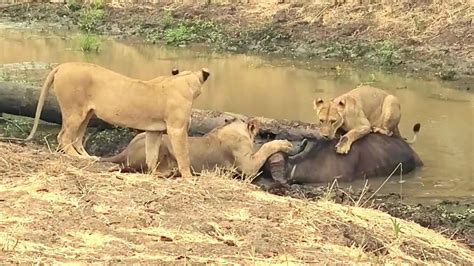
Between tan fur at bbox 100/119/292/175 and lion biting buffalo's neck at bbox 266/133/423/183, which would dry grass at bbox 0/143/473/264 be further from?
lion biting buffalo's neck at bbox 266/133/423/183

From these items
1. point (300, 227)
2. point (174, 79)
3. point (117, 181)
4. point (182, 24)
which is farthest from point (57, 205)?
point (182, 24)

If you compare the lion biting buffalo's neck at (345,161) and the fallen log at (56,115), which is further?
the fallen log at (56,115)

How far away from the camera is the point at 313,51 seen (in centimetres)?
2308

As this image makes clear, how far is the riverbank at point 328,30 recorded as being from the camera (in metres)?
20.9

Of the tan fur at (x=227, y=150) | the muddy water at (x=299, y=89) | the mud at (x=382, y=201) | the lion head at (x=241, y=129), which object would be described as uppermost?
the lion head at (x=241, y=129)

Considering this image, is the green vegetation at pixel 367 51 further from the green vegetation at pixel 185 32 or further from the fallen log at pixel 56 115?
the fallen log at pixel 56 115

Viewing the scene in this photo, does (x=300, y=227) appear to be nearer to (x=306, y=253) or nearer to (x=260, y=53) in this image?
(x=306, y=253)

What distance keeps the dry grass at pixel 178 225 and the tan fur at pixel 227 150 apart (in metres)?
1.62

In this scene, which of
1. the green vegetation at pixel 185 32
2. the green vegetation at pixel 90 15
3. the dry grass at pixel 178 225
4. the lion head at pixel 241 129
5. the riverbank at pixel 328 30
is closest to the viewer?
the dry grass at pixel 178 225

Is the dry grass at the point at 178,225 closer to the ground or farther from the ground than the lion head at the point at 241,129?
farther from the ground

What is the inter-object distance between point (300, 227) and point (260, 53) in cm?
1682

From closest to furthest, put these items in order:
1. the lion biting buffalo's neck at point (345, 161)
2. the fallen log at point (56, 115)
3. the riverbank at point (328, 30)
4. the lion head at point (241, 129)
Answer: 1. the lion head at point (241, 129)
2. the lion biting buffalo's neck at point (345, 161)
3. the fallen log at point (56, 115)
4. the riverbank at point (328, 30)

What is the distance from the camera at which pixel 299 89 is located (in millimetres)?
17750

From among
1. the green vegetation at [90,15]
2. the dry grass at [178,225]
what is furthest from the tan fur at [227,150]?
the green vegetation at [90,15]
